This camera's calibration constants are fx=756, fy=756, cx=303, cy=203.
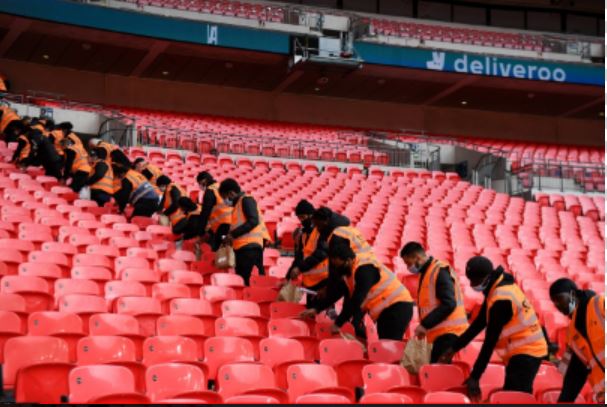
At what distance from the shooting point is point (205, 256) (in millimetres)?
9391

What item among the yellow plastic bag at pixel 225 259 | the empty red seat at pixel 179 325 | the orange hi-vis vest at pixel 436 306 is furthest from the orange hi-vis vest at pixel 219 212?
the orange hi-vis vest at pixel 436 306

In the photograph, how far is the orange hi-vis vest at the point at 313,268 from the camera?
23.4ft

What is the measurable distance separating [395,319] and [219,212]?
122 inches

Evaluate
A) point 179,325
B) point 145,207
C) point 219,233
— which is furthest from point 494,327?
point 145,207

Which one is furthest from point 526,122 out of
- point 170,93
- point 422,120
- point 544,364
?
point 544,364

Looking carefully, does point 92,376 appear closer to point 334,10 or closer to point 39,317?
point 39,317

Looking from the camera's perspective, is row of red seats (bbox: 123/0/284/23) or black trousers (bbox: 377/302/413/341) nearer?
black trousers (bbox: 377/302/413/341)

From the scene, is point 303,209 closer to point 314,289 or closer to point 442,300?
point 314,289

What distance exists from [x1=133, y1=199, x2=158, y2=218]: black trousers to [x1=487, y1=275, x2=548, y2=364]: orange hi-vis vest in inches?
254

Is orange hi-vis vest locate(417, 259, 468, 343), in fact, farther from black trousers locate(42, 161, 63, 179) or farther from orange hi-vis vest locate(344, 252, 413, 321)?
black trousers locate(42, 161, 63, 179)

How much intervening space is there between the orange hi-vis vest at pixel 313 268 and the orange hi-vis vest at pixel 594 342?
103 inches

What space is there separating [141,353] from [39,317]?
0.82 m

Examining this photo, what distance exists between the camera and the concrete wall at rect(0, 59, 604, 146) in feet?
87.4

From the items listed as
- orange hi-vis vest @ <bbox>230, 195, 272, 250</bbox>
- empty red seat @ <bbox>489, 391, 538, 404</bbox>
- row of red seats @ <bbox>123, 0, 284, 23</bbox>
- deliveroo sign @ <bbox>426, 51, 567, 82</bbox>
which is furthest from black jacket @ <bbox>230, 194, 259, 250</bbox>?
deliveroo sign @ <bbox>426, 51, 567, 82</bbox>
